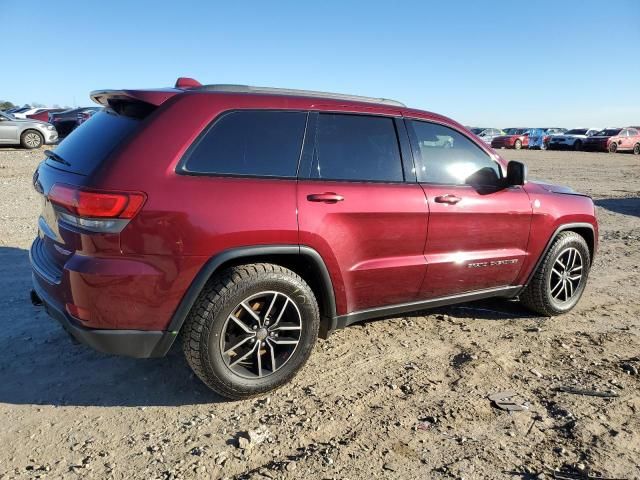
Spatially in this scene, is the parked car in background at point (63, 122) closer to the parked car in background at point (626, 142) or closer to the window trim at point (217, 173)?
the window trim at point (217, 173)

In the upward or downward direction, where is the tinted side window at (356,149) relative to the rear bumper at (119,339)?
upward

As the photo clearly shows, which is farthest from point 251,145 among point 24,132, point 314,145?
point 24,132

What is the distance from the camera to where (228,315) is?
2832 millimetres

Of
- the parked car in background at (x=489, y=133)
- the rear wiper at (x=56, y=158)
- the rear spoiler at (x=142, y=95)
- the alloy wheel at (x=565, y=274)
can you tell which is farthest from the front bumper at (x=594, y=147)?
the rear wiper at (x=56, y=158)

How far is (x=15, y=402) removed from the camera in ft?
9.57

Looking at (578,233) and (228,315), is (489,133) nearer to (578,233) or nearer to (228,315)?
→ (578,233)

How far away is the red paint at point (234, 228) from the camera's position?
2580 millimetres

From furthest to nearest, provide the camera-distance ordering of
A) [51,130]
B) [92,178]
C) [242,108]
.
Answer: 1. [51,130]
2. [242,108]
3. [92,178]

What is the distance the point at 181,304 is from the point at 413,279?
1.62 meters

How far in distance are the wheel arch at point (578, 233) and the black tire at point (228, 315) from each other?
219 centimetres

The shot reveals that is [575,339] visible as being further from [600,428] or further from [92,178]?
[92,178]

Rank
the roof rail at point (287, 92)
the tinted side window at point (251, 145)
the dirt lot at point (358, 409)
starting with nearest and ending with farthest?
the dirt lot at point (358, 409)
the tinted side window at point (251, 145)
the roof rail at point (287, 92)

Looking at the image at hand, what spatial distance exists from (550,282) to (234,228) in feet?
9.81

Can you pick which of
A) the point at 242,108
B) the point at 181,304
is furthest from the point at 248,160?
the point at 181,304
